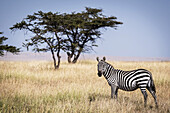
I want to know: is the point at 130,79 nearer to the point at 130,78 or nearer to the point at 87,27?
the point at 130,78

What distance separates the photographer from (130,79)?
17.7 feet

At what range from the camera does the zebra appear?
5.19m

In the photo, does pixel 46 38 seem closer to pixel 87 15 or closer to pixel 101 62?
pixel 87 15

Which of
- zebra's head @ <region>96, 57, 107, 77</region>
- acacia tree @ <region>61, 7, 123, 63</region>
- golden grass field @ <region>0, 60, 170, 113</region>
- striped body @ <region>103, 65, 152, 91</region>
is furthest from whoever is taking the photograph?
acacia tree @ <region>61, 7, 123, 63</region>

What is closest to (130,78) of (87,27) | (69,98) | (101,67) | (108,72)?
(108,72)

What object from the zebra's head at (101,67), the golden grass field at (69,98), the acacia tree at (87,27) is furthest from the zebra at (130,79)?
the acacia tree at (87,27)

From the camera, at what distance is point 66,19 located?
20.5 m

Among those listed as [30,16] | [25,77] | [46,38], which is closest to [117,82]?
[25,77]

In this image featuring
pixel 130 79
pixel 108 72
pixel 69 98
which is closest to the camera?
pixel 130 79

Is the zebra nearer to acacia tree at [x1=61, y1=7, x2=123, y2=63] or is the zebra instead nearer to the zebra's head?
the zebra's head

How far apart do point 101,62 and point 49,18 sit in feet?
49.4

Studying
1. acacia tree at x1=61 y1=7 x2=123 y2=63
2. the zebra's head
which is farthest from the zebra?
acacia tree at x1=61 y1=7 x2=123 y2=63

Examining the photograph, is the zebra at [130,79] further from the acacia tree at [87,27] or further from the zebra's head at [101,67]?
the acacia tree at [87,27]

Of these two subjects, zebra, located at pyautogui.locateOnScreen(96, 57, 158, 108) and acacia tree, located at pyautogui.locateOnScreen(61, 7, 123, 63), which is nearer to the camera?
zebra, located at pyautogui.locateOnScreen(96, 57, 158, 108)
